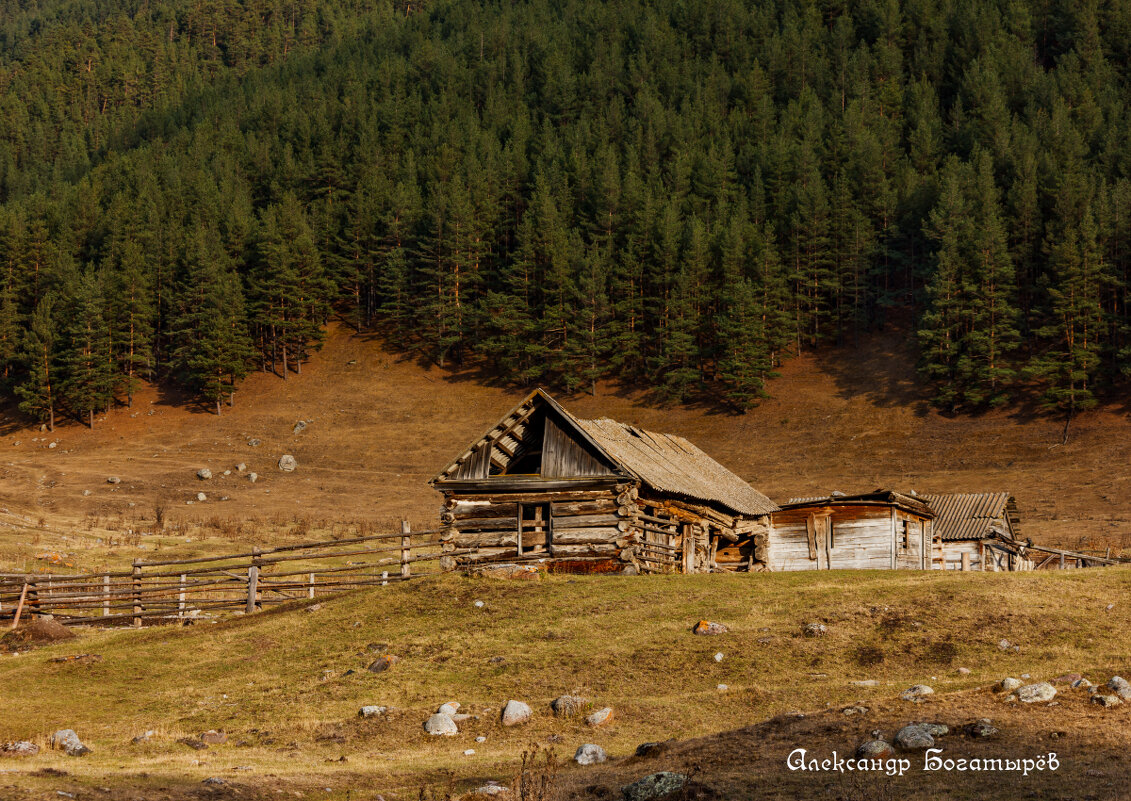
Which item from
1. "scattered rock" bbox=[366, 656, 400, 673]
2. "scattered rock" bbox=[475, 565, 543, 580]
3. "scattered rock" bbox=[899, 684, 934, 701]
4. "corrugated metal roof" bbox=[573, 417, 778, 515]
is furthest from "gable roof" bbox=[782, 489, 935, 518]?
"scattered rock" bbox=[899, 684, 934, 701]

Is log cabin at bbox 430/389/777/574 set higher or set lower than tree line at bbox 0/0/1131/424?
lower

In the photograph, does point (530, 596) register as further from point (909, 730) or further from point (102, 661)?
point (909, 730)

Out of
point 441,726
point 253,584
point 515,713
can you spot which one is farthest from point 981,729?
point 253,584

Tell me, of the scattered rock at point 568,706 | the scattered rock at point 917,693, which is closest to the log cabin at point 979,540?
the scattered rock at point 917,693

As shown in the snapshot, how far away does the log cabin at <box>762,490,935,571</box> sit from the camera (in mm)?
41156

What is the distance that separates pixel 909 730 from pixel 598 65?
156965 millimetres

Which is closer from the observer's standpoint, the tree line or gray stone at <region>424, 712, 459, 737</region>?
gray stone at <region>424, 712, 459, 737</region>

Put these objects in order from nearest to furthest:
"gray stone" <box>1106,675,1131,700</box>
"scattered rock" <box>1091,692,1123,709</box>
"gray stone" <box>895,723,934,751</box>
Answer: "gray stone" <box>895,723,934,751</box> → "scattered rock" <box>1091,692,1123,709</box> → "gray stone" <box>1106,675,1131,700</box>

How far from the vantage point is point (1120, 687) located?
15.3 m

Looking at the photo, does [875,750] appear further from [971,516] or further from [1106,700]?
[971,516]

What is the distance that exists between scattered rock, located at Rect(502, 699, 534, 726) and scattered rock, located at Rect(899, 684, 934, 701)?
20.4 feet

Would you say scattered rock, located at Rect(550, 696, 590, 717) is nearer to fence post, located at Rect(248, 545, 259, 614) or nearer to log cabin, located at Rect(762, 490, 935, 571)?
fence post, located at Rect(248, 545, 259, 614)

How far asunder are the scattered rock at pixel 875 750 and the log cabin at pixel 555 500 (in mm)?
18610

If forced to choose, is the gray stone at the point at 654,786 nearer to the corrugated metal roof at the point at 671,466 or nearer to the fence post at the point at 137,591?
the corrugated metal roof at the point at 671,466
